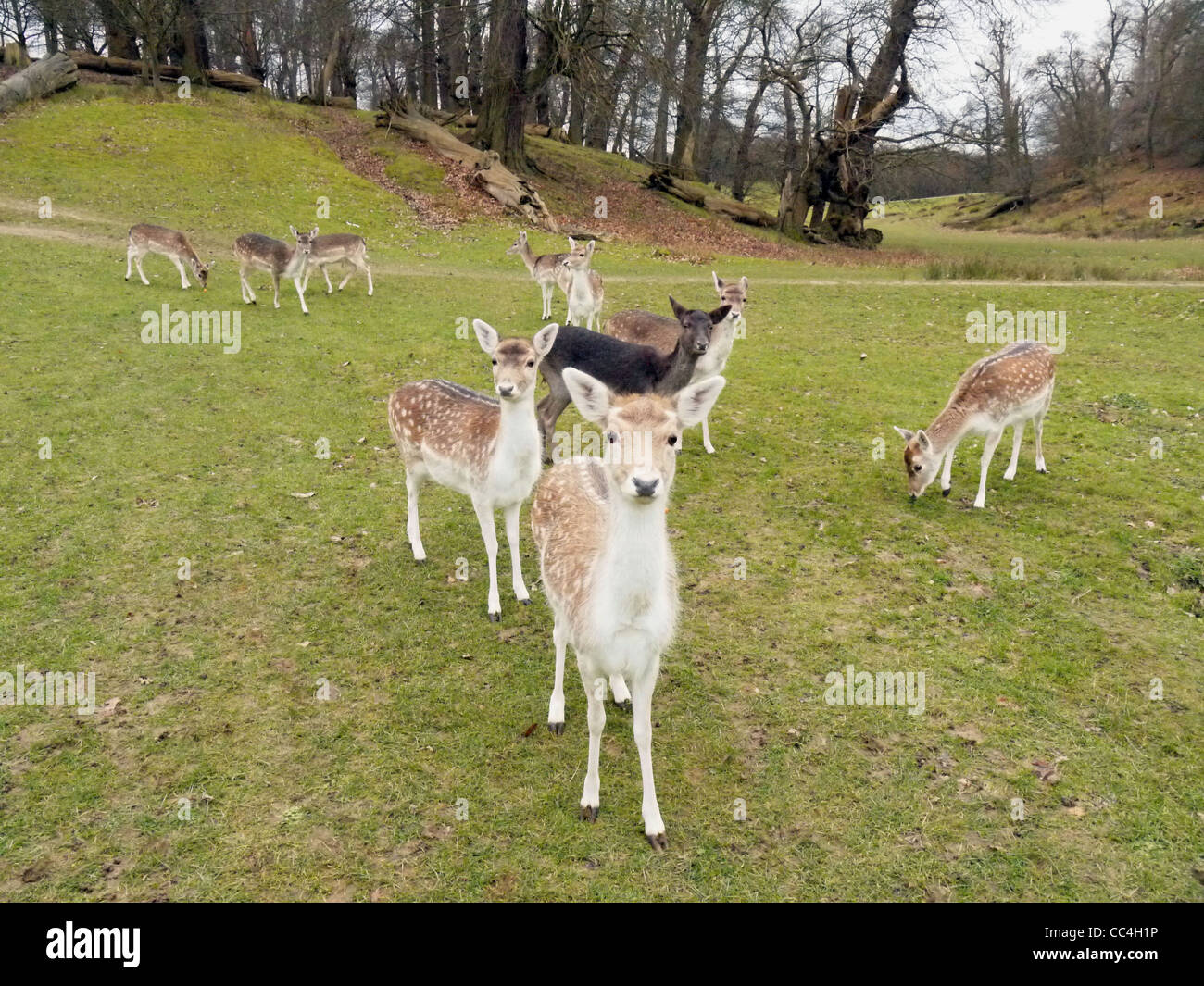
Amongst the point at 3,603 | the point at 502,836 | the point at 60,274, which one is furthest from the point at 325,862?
the point at 60,274

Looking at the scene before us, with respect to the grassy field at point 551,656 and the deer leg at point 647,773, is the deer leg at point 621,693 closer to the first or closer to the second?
the grassy field at point 551,656

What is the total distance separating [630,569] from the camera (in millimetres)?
3924

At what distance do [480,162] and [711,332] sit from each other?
23.5 meters

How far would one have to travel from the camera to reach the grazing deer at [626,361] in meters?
9.41

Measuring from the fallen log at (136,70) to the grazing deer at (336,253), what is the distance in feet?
81.2

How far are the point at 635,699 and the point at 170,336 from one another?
13.1 metres

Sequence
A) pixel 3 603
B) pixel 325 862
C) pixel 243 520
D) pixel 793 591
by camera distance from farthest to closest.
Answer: pixel 243 520
pixel 793 591
pixel 3 603
pixel 325 862

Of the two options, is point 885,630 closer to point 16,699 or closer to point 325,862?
point 325,862

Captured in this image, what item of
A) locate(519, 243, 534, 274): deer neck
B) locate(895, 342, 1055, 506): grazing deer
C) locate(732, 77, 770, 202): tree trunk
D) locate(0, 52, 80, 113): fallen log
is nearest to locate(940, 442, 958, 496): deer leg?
locate(895, 342, 1055, 506): grazing deer

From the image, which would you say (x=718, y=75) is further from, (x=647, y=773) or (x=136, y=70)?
(x=647, y=773)

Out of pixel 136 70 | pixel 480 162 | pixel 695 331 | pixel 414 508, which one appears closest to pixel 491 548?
pixel 414 508

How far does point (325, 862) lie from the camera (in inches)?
162

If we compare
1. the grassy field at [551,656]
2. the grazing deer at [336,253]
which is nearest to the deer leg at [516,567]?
the grassy field at [551,656]

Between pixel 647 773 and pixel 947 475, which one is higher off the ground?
pixel 947 475
